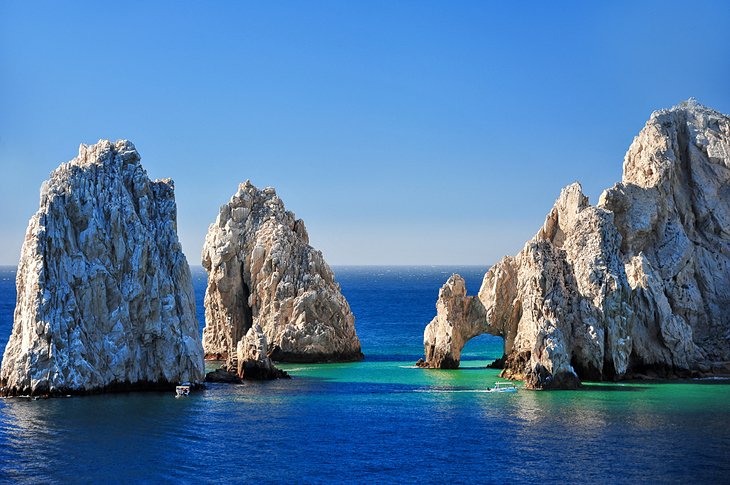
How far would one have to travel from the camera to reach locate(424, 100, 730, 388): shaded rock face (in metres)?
85.1

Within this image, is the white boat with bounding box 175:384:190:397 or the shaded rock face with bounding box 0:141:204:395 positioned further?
the white boat with bounding box 175:384:190:397

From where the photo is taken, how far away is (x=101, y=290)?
245 ft

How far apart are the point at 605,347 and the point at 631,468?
33.7m

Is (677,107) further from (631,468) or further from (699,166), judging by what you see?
(631,468)

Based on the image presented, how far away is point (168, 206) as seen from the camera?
271ft

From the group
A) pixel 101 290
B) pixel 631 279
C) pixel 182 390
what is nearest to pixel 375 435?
pixel 182 390

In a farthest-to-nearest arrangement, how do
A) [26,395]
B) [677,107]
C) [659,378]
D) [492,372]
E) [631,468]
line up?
[677,107] → [492,372] → [659,378] → [26,395] → [631,468]

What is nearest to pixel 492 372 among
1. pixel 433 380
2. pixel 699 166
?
pixel 433 380

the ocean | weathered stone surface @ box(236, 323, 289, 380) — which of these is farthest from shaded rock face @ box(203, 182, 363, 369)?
the ocean

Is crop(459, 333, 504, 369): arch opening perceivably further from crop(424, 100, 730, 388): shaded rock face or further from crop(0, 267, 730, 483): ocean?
crop(0, 267, 730, 483): ocean

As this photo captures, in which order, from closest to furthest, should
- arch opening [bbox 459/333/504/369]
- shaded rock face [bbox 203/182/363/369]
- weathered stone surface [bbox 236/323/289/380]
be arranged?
weathered stone surface [bbox 236/323/289/380], arch opening [bbox 459/333/504/369], shaded rock face [bbox 203/182/363/369]

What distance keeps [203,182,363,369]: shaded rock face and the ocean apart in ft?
69.7

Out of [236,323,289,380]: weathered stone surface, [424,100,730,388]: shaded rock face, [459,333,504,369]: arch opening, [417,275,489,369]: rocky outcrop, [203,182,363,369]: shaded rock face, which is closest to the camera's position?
[424,100,730,388]: shaded rock face

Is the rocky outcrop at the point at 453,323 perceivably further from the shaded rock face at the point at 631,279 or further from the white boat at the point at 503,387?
the white boat at the point at 503,387
